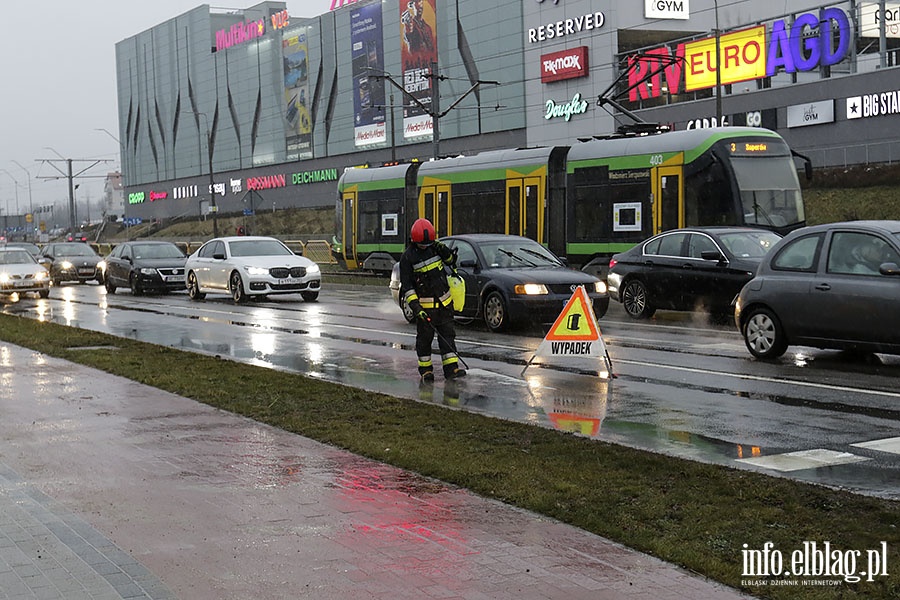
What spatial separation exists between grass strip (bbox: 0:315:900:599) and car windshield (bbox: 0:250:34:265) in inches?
895

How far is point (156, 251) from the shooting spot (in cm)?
3531

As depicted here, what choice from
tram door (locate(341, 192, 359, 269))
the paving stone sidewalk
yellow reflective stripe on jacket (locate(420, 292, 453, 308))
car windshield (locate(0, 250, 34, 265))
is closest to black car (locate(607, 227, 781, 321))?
yellow reflective stripe on jacket (locate(420, 292, 453, 308))

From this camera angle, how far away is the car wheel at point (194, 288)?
30.8 metres

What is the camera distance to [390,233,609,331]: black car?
18609 mm

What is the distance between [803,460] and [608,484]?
5.57 feet

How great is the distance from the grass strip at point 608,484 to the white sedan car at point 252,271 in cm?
1617

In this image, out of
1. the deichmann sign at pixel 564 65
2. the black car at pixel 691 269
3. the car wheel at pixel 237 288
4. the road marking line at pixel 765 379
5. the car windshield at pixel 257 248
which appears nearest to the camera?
the road marking line at pixel 765 379

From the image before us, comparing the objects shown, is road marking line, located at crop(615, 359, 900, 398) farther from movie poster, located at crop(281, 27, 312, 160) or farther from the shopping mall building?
movie poster, located at crop(281, 27, 312, 160)

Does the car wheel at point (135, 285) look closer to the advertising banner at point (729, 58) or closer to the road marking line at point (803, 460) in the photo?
the road marking line at point (803, 460)

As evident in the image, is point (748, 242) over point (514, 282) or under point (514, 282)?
over

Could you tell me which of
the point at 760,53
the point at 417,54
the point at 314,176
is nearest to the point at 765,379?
the point at 760,53

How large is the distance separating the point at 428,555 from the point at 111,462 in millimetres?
3445

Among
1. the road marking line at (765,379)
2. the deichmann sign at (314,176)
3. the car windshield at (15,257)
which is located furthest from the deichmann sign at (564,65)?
the road marking line at (765,379)

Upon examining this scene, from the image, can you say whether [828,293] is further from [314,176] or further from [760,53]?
[314,176]
